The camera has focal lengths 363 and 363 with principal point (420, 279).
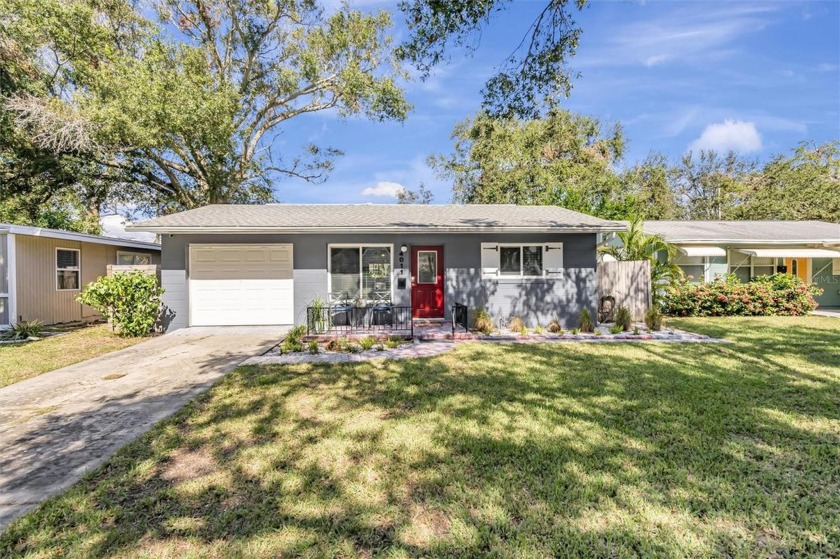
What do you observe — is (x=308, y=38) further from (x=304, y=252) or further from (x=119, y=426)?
(x=119, y=426)

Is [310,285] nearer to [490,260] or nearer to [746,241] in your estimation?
[490,260]

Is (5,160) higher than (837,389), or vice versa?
(5,160)

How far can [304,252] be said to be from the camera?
9.67m

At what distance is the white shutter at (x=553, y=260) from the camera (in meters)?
9.74

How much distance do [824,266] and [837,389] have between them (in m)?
13.1

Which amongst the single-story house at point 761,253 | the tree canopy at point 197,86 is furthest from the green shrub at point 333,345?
the single-story house at point 761,253

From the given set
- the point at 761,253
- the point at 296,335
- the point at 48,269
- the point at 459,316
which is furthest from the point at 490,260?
the point at 48,269

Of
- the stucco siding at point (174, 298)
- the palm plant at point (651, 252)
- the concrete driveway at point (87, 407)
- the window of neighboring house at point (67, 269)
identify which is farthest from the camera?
the window of neighboring house at point (67, 269)

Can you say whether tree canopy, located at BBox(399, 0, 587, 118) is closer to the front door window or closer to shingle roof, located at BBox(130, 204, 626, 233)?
shingle roof, located at BBox(130, 204, 626, 233)

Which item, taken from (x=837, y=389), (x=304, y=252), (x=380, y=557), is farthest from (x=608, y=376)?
(x=304, y=252)

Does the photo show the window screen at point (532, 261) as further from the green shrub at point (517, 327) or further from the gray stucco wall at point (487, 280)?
the green shrub at point (517, 327)

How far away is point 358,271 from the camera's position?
32.2 ft

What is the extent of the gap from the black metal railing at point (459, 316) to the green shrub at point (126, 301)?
7522mm

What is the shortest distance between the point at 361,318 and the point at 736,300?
38.9 ft
